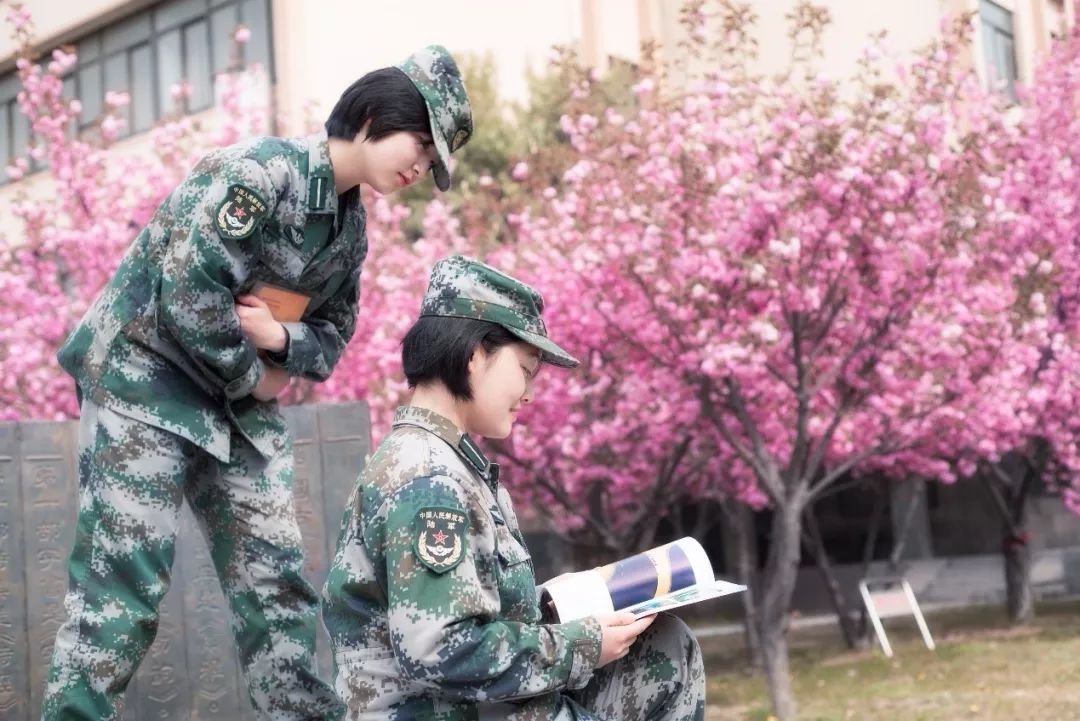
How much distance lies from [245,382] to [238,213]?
429 millimetres

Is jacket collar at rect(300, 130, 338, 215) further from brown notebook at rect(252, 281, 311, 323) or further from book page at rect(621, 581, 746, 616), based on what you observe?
book page at rect(621, 581, 746, 616)

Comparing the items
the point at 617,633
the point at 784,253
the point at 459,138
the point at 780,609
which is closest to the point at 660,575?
the point at 617,633

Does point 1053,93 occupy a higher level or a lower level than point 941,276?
higher

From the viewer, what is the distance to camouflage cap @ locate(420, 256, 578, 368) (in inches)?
108

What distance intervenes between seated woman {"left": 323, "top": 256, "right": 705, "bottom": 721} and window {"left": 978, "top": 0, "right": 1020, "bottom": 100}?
1776 cm

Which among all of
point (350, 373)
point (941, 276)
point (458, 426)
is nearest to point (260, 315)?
point (458, 426)

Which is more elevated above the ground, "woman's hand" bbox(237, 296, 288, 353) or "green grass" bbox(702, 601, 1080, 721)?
"woman's hand" bbox(237, 296, 288, 353)

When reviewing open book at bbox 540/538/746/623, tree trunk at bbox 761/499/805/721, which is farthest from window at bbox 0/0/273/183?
open book at bbox 540/538/746/623

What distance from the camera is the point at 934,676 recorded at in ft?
35.6

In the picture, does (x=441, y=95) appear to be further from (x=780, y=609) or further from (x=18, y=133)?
(x=18, y=133)

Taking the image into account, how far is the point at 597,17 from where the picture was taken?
22.6 m

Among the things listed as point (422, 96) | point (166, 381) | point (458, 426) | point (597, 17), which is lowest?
point (458, 426)

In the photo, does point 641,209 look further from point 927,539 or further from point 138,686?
point 927,539

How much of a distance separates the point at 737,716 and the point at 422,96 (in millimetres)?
7179
